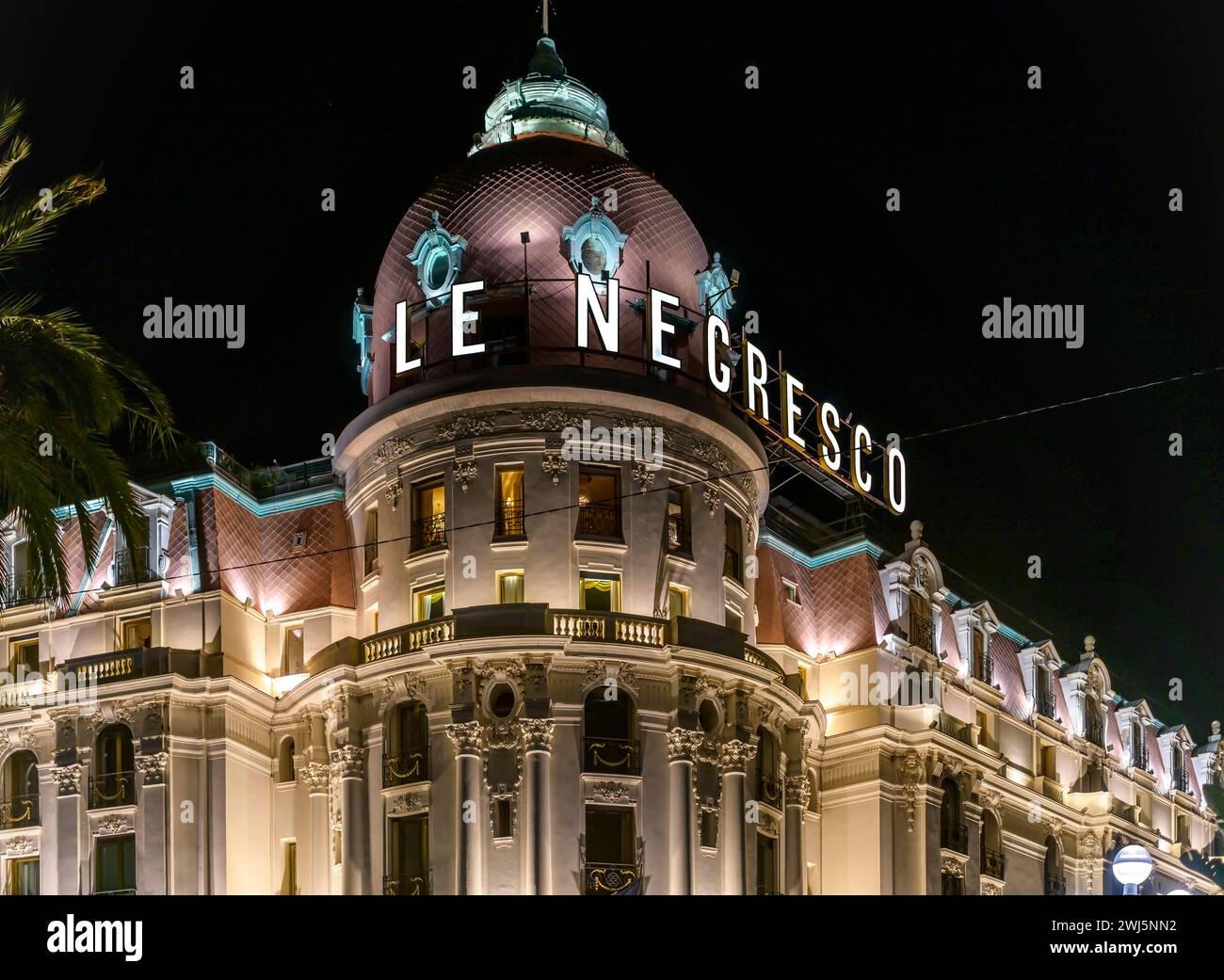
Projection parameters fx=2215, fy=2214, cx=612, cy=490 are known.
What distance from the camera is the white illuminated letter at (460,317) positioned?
70688 mm

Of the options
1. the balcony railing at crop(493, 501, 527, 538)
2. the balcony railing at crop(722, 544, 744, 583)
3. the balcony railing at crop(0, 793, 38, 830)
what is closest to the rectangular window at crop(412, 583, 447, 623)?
the balcony railing at crop(493, 501, 527, 538)

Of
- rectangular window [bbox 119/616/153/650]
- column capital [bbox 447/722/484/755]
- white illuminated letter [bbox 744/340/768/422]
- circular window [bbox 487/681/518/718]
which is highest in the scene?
white illuminated letter [bbox 744/340/768/422]

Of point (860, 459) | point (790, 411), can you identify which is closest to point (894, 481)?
point (860, 459)

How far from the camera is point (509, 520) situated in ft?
229

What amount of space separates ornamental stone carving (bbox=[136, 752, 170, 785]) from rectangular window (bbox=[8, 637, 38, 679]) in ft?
23.1

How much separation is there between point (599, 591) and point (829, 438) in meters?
13.2

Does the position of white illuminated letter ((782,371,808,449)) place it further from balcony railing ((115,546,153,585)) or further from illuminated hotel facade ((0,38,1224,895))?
balcony railing ((115,546,153,585))

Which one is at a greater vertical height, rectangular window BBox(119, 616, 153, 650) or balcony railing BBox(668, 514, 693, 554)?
balcony railing BBox(668, 514, 693, 554)

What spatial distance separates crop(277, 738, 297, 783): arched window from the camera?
240 ft

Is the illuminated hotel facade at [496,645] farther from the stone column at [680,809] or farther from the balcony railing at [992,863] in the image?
the balcony railing at [992,863]

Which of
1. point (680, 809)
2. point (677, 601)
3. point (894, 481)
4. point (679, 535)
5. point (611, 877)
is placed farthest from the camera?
point (894, 481)

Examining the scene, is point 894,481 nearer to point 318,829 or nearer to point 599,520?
point 599,520
